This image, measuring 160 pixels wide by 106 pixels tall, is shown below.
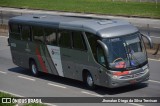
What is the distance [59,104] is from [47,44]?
5152 mm

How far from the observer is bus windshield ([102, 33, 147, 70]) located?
19.5 metres

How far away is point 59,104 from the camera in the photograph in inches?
749

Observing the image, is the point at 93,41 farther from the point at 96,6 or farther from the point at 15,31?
the point at 96,6

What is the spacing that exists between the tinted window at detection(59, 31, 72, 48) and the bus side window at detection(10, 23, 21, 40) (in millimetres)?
4213

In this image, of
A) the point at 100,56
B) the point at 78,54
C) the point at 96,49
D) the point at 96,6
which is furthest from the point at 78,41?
the point at 96,6

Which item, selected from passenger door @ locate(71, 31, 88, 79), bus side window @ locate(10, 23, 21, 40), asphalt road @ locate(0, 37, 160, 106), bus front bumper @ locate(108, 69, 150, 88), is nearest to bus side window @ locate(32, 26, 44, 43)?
bus side window @ locate(10, 23, 21, 40)

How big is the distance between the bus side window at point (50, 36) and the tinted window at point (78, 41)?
1.65 meters

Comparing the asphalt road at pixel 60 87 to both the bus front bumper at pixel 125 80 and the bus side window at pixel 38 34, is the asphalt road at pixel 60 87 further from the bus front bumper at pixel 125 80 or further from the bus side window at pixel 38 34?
the bus side window at pixel 38 34

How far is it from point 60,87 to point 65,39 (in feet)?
7.18

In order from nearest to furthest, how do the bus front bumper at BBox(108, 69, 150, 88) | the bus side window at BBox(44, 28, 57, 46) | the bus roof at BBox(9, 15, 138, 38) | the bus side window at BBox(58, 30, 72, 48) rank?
1. the bus front bumper at BBox(108, 69, 150, 88)
2. the bus roof at BBox(9, 15, 138, 38)
3. the bus side window at BBox(58, 30, 72, 48)
4. the bus side window at BBox(44, 28, 57, 46)

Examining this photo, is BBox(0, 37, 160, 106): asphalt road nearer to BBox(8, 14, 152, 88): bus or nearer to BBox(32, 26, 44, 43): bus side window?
BBox(8, 14, 152, 88): bus

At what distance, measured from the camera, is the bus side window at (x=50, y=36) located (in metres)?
22.9

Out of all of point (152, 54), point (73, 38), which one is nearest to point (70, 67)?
point (73, 38)

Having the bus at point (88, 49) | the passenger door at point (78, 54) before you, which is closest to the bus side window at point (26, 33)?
the bus at point (88, 49)
